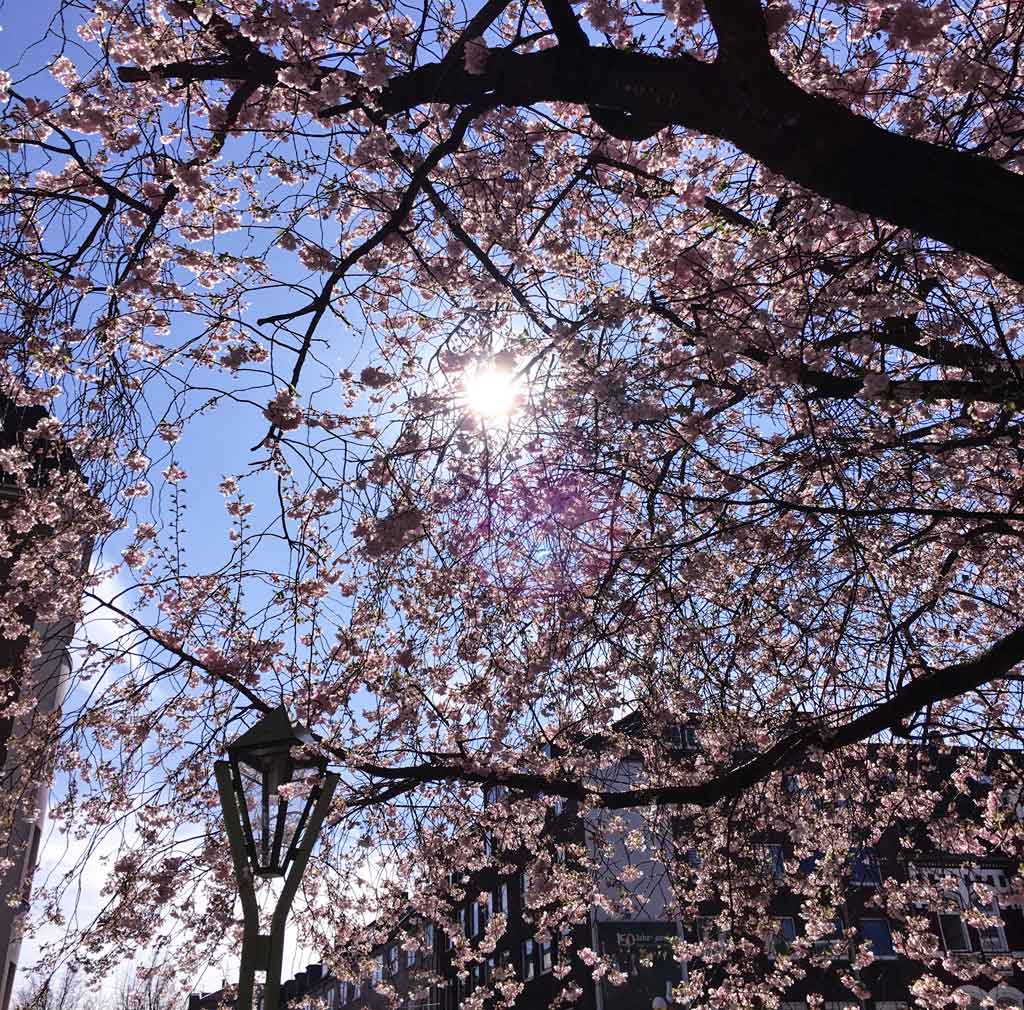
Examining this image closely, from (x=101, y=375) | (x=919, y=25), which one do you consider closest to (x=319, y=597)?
(x=101, y=375)

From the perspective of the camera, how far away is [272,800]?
186 inches

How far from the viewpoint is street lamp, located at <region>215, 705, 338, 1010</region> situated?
4629mm

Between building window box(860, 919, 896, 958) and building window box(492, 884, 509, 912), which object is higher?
building window box(492, 884, 509, 912)

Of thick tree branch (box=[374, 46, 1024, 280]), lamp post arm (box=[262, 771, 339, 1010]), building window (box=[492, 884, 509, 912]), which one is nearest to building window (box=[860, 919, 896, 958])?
building window (box=[492, 884, 509, 912])

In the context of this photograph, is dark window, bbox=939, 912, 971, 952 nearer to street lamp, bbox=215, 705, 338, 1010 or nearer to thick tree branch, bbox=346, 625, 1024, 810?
thick tree branch, bbox=346, 625, 1024, 810

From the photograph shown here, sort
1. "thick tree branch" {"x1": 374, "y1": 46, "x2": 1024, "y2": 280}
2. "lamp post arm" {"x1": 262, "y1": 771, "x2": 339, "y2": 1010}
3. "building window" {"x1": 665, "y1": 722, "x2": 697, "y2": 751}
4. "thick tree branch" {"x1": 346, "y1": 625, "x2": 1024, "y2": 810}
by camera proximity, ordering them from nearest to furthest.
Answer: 1. "thick tree branch" {"x1": 374, "y1": 46, "x2": 1024, "y2": 280}
2. "lamp post arm" {"x1": 262, "y1": 771, "x2": 339, "y2": 1010}
3. "thick tree branch" {"x1": 346, "y1": 625, "x2": 1024, "y2": 810}
4. "building window" {"x1": 665, "y1": 722, "x2": 697, "y2": 751}

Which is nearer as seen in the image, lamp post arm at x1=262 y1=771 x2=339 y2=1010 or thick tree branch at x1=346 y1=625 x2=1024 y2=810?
lamp post arm at x1=262 y1=771 x2=339 y2=1010

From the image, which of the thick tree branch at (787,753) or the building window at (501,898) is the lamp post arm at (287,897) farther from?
the building window at (501,898)

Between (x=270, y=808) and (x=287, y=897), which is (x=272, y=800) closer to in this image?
(x=270, y=808)

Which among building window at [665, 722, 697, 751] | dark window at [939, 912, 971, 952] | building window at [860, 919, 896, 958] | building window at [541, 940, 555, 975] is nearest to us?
building window at [665, 722, 697, 751]

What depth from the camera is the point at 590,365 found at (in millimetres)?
5543

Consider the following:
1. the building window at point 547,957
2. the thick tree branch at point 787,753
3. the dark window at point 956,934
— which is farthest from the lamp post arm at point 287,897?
the dark window at point 956,934

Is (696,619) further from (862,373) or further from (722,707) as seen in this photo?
(862,373)

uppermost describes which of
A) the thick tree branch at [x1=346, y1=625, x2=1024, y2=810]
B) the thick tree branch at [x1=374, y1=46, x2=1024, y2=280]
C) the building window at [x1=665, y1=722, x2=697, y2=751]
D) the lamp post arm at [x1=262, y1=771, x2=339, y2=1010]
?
the thick tree branch at [x1=374, y1=46, x2=1024, y2=280]
